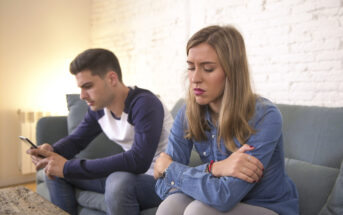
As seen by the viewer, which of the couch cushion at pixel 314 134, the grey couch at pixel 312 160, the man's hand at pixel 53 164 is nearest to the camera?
the grey couch at pixel 312 160

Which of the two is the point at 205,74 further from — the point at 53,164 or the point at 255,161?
the point at 53,164

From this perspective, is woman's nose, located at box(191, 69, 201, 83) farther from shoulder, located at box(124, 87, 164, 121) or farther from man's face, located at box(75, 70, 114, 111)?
man's face, located at box(75, 70, 114, 111)

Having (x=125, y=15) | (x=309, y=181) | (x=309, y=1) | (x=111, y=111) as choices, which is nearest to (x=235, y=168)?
(x=309, y=181)

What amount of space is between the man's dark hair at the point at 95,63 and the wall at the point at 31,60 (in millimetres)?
1962

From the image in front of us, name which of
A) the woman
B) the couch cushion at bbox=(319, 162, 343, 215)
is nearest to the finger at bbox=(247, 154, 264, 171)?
the woman

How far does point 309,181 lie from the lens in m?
1.46

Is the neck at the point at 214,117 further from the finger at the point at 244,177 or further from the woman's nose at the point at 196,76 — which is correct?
the finger at the point at 244,177

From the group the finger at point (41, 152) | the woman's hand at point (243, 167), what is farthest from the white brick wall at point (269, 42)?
the finger at point (41, 152)

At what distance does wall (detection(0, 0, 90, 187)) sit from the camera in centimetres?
344

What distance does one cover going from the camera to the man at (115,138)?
1.55 m

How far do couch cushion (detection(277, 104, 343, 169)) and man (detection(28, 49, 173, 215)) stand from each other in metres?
0.63

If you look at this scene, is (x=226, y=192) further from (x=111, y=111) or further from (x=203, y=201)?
(x=111, y=111)

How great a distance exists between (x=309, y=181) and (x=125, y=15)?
2.82 metres

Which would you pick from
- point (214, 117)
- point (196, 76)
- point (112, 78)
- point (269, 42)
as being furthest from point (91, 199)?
point (269, 42)
